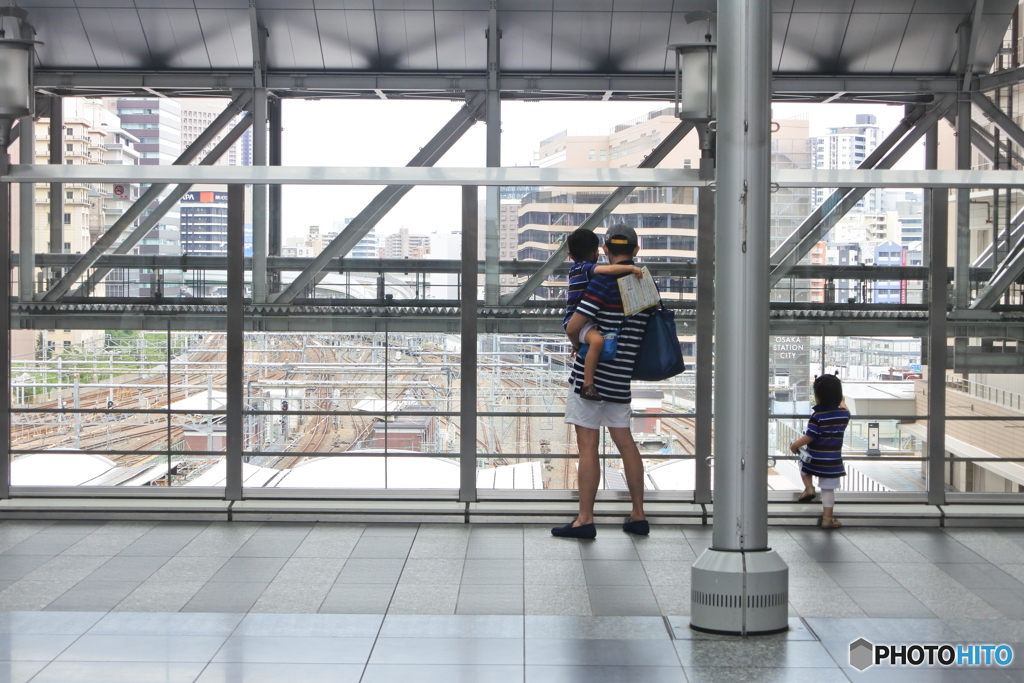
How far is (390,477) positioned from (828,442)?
235 centimetres

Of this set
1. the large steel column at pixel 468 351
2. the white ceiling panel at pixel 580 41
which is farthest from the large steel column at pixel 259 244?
the white ceiling panel at pixel 580 41

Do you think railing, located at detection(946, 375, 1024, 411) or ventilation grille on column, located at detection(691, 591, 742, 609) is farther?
railing, located at detection(946, 375, 1024, 411)

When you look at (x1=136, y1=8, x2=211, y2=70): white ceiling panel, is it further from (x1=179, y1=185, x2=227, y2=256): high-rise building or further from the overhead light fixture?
the overhead light fixture

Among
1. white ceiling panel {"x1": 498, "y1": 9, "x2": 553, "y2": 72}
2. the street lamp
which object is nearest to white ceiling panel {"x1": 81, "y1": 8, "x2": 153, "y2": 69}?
white ceiling panel {"x1": 498, "y1": 9, "x2": 553, "y2": 72}

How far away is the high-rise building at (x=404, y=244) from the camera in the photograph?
5.17m

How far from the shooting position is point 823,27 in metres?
9.99

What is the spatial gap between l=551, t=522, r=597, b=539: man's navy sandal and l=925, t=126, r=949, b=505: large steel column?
195 cm

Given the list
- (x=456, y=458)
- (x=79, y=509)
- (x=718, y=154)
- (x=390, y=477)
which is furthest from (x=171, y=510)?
(x=718, y=154)

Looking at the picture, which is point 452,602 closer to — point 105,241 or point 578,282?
point 578,282

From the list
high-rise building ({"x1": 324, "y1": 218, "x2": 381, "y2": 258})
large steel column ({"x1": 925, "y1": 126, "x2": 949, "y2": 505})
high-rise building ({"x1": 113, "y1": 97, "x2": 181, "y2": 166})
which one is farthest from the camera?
high-rise building ({"x1": 113, "y1": 97, "x2": 181, "y2": 166})

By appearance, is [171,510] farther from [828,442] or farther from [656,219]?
[828,442]

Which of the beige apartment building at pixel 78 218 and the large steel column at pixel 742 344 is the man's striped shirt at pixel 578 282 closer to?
the large steel column at pixel 742 344

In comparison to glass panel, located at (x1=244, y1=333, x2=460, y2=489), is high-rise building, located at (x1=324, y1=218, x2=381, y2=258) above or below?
above

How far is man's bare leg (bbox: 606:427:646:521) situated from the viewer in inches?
187
